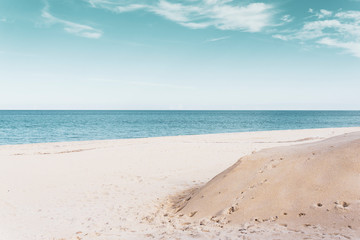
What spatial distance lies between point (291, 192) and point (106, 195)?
610 centimetres

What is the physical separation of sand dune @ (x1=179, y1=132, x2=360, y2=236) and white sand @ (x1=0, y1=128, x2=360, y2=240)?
48cm

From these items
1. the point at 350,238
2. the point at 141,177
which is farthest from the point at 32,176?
the point at 350,238

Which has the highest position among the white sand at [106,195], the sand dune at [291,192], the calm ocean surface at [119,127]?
the sand dune at [291,192]

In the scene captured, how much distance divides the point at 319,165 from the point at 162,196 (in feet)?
16.4

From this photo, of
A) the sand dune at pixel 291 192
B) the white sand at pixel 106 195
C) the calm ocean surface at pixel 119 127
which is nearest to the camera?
the sand dune at pixel 291 192

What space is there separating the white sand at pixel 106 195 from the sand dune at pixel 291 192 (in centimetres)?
48

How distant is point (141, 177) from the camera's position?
12211 mm

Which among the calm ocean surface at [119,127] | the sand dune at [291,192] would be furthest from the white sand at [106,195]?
the calm ocean surface at [119,127]

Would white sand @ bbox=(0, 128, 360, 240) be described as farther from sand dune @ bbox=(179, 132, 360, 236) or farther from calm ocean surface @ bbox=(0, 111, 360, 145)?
calm ocean surface @ bbox=(0, 111, 360, 145)

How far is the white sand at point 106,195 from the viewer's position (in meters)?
6.12

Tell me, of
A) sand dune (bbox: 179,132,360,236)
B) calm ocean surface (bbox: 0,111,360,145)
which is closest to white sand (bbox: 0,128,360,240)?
sand dune (bbox: 179,132,360,236)

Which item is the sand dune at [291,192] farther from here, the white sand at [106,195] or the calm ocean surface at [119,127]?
the calm ocean surface at [119,127]

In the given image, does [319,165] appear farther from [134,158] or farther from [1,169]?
[1,169]

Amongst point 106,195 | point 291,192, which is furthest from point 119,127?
point 291,192
